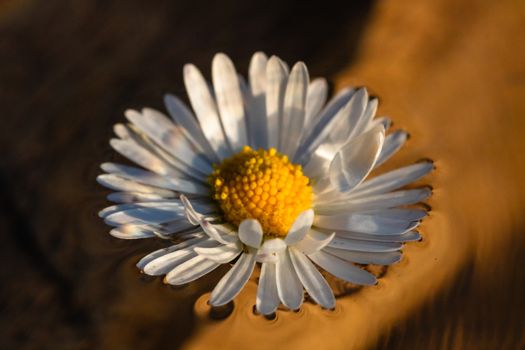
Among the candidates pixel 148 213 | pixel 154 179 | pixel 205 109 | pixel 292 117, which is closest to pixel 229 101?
pixel 205 109

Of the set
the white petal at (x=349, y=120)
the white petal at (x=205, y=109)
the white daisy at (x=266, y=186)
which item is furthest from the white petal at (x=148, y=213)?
the white petal at (x=349, y=120)

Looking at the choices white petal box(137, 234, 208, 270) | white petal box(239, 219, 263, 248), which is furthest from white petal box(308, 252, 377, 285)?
white petal box(137, 234, 208, 270)

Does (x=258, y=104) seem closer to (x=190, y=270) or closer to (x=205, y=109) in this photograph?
(x=205, y=109)

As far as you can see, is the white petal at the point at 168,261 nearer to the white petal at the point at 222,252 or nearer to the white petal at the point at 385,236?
the white petal at the point at 222,252

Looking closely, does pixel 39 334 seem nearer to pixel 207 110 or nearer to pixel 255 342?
pixel 255 342

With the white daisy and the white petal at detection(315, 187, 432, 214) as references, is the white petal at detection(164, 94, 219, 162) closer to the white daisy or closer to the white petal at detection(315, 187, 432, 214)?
the white daisy

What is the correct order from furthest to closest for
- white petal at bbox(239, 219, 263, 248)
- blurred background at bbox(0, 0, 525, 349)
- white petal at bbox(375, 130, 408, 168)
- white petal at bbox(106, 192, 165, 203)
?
white petal at bbox(375, 130, 408, 168) → white petal at bbox(106, 192, 165, 203) → blurred background at bbox(0, 0, 525, 349) → white petal at bbox(239, 219, 263, 248)

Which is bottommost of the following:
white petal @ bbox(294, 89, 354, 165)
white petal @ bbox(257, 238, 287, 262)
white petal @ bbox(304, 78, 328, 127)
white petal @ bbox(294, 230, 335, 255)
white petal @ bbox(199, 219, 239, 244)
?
white petal @ bbox(294, 230, 335, 255)
